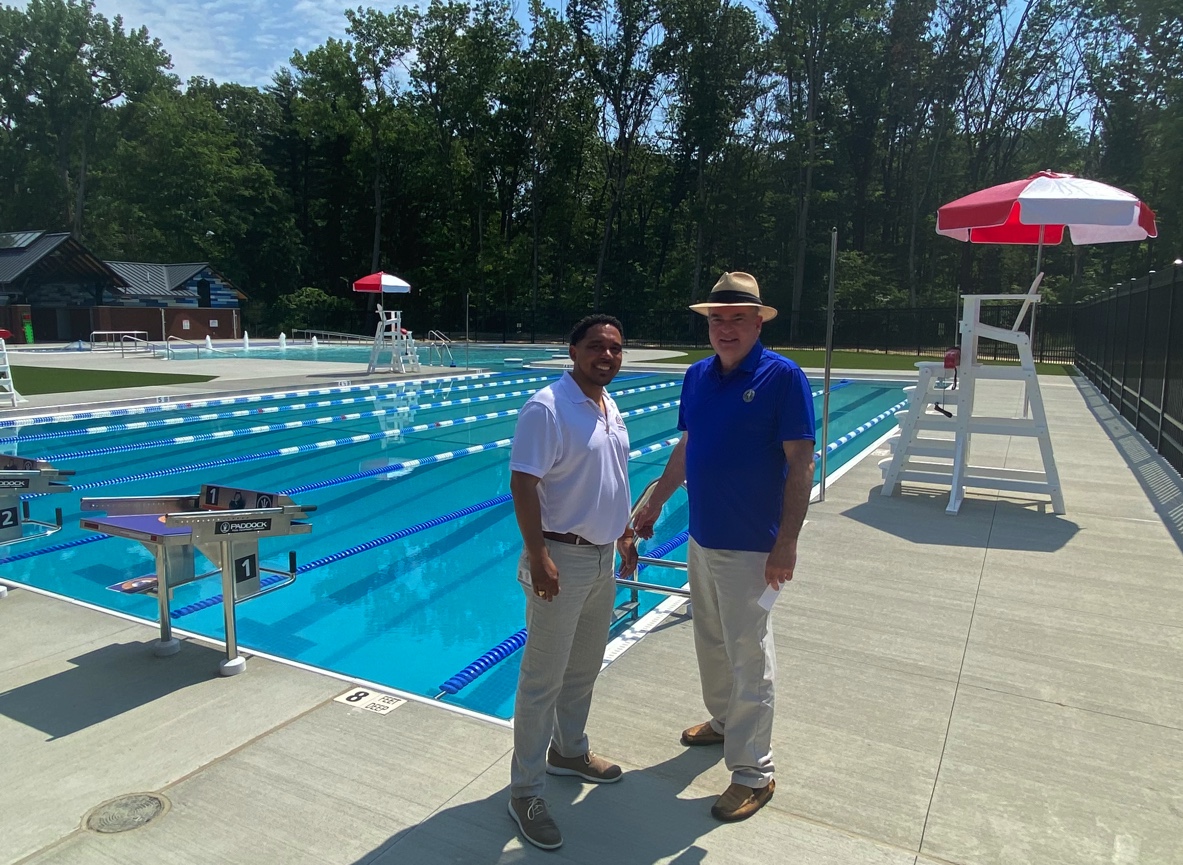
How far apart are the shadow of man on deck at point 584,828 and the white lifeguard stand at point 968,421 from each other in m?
4.96

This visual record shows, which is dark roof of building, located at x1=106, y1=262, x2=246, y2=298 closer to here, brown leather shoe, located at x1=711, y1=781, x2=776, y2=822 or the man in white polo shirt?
the man in white polo shirt

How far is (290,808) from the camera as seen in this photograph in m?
2.80

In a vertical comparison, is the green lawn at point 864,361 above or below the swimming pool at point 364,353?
above

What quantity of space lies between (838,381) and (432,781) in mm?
19641

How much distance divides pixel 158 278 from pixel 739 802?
1703 inches

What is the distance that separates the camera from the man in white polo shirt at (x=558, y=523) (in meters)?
2.58

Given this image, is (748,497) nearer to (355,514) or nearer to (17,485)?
(17,485)

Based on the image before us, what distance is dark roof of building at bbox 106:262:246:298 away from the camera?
3838 centimetres

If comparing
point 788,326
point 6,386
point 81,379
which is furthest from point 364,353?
point 6,386

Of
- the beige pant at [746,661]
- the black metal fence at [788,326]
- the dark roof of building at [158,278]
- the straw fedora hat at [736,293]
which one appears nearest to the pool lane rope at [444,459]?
the beige pant at [746,661]

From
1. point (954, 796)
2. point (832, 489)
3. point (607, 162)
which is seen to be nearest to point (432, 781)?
point (954, 796)

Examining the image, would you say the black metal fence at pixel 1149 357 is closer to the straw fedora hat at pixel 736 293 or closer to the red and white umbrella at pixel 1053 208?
the red and white umbrella at pixel 1053 208

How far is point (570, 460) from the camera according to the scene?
263 centimetres

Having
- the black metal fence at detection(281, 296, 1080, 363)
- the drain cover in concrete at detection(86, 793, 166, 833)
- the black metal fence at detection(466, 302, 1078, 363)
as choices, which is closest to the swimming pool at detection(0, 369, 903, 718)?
the drain cover in concrete at detection(86, 793, 166, 833)
